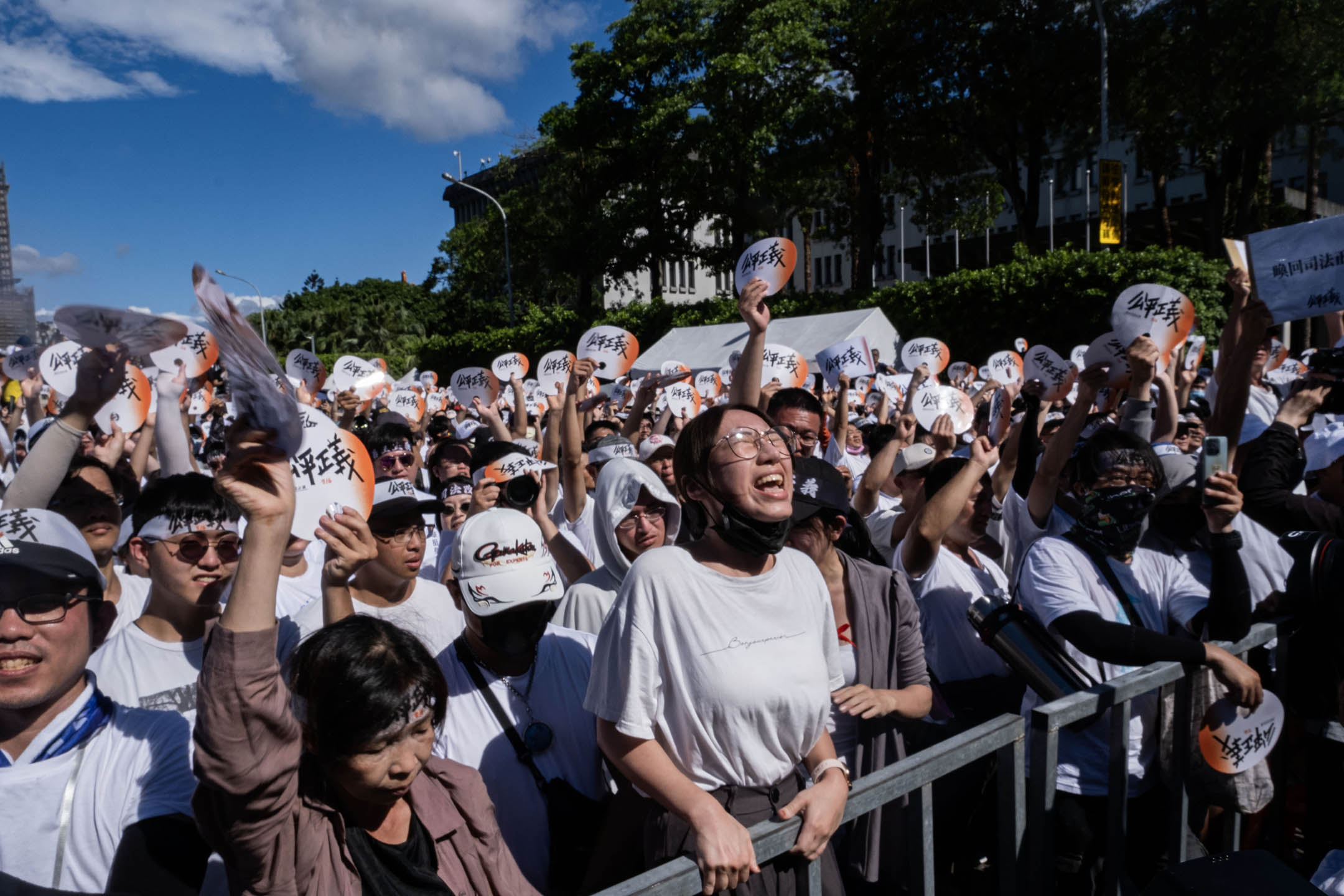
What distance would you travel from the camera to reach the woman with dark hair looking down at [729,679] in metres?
2.06

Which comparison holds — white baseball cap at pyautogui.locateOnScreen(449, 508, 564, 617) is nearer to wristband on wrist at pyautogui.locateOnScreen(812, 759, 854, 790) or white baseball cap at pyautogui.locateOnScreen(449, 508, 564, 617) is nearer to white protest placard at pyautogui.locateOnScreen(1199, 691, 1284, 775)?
wristband on wrist at pyautogui.locateOnScreen(812, 759, 854, 790)

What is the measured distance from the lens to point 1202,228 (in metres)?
27.8

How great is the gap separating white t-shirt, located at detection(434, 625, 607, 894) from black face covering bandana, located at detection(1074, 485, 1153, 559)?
1.65 meters

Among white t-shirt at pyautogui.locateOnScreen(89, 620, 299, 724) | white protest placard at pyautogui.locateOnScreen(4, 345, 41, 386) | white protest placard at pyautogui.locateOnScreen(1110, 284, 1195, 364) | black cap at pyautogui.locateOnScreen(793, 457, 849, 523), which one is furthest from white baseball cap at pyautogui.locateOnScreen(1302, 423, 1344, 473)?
white protest placard at pyautogui.locateOnScreen(4, 345, 41, 386)

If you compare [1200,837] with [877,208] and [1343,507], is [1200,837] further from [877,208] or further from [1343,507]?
[877,208]

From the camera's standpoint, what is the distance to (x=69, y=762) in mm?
1745

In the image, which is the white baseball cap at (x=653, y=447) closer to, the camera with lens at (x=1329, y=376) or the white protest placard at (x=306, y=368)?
the camera with lens at (x=1329, y=376)

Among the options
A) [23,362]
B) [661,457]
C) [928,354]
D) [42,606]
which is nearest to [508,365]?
[928,354]

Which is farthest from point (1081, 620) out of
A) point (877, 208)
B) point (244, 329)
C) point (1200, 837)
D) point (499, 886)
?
point (877, 208)

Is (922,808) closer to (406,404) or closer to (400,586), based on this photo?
(400,586)

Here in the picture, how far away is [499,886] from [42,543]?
1109 millimetres

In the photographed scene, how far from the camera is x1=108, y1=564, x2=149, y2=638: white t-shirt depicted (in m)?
3.14

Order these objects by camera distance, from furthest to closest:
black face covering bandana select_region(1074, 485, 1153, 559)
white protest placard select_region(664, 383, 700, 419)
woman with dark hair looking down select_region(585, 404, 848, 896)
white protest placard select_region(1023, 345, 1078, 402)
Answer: white protest placard select_region(664, 383, 700, 419), white protest placard select_region(1023, 345, 1078, 402), black face covering bandana select_region(1074, 485, 1153, 559), woman with dark hair looking down select_region(585, 404, 848, 896)

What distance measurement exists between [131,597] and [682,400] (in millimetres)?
5033
